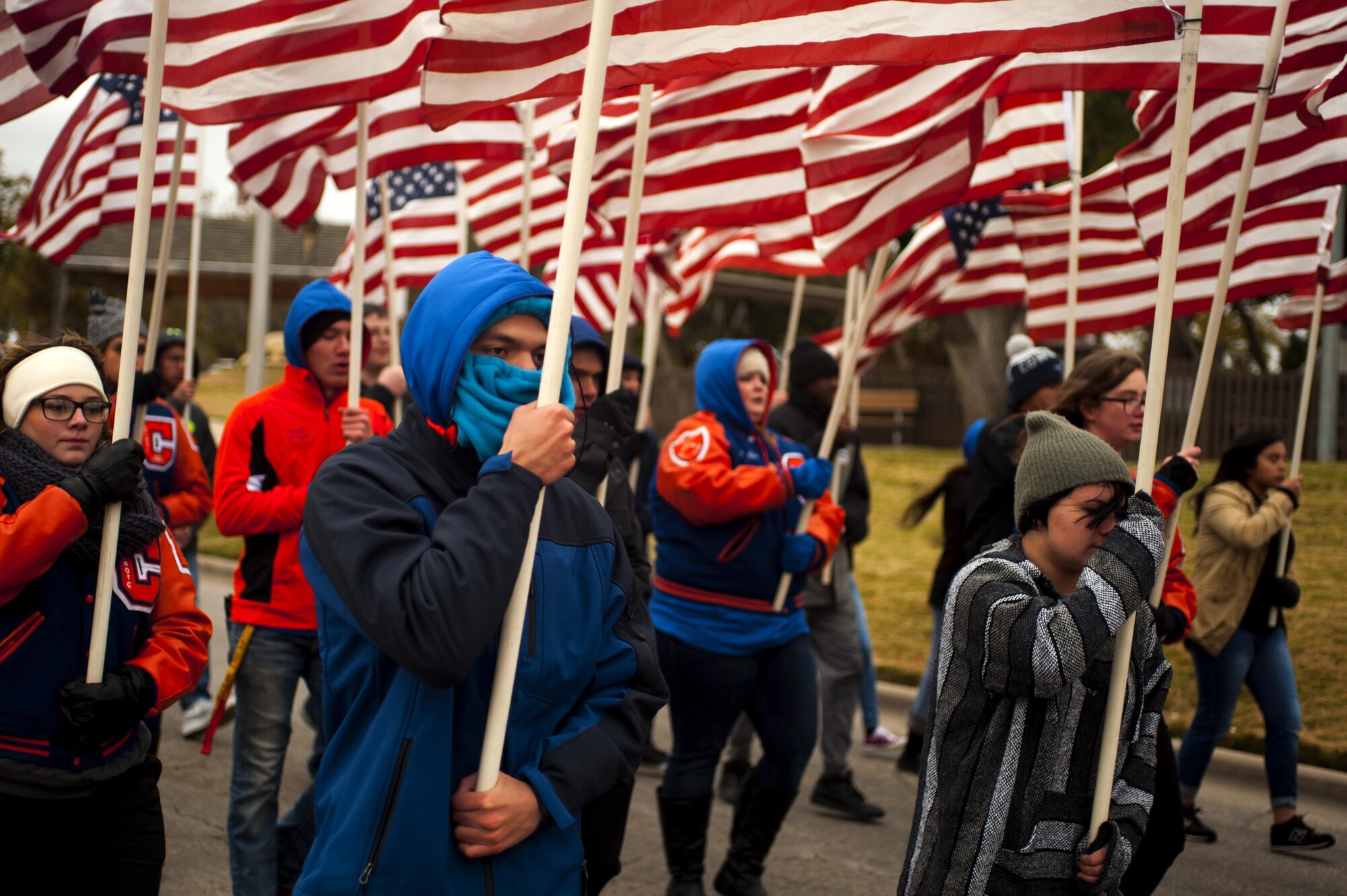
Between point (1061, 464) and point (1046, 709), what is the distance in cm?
57

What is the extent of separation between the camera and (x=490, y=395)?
2377 mm

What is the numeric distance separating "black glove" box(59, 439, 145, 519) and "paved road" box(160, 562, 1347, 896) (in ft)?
7.87

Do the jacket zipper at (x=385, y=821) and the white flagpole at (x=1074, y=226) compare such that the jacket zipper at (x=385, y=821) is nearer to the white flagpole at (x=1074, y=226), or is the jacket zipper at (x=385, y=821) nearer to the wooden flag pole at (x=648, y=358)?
the white flagpole at (x=1074, y=226)

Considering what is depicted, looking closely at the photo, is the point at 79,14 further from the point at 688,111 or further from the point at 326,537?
the point at 326,537

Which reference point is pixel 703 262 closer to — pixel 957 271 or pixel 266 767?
pixel 957 271

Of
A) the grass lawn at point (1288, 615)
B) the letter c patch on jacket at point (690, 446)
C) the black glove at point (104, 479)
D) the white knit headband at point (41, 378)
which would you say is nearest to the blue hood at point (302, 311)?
the letter c patch on jacket at point (690, 446)

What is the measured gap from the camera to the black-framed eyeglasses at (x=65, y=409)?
132 inches

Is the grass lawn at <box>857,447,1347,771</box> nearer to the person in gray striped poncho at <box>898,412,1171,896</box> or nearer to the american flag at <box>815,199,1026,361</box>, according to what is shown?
the american flag at <box>815,199,1026,361</box>

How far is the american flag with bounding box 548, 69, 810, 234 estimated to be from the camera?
616 centimetres

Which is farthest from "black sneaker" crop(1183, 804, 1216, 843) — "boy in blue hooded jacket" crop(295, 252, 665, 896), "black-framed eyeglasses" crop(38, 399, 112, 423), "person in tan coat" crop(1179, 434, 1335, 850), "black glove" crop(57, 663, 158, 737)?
"black-framed eyeglasses" crop(38, 399, 112, 423)

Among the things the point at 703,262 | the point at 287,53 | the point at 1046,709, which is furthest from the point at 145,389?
the point at 703,262

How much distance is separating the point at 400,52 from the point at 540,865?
2956 millimetres

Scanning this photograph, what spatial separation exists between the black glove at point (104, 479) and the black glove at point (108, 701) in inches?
16.0

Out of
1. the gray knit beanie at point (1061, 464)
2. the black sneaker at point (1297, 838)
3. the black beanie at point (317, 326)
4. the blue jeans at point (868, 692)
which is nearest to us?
the gray knit beanie at point (1061, 464)
